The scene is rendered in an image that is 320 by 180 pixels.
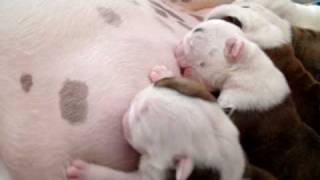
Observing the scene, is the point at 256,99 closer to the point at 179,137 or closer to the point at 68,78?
the point at 179,137

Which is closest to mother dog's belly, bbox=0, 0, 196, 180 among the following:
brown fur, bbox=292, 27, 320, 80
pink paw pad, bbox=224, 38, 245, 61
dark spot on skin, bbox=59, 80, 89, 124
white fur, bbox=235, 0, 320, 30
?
dark spot on skin, bbox=59, 80, 89, 124

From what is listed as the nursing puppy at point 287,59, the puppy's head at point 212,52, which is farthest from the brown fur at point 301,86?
the puppy's head at point 212,52

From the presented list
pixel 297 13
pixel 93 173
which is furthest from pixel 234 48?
pixel 297 13

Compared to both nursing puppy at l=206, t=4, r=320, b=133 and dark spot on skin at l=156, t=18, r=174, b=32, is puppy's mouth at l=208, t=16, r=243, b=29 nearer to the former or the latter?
nursing puppy at l=206, t=4, r=320, b=133

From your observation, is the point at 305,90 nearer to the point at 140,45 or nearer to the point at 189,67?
the point at 189,67

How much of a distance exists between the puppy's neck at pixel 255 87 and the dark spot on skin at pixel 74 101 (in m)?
0.27

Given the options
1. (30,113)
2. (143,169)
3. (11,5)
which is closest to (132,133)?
(143,169)

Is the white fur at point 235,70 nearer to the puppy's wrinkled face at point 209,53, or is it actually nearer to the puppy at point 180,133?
the puppy's wrinkled face at point 209,53

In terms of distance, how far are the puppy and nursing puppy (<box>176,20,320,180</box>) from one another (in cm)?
13

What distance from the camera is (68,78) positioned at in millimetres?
1059

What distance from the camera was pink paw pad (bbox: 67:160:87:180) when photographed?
0.99 meters

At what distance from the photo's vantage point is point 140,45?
1.13m

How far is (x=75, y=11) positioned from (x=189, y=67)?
10.3 inches

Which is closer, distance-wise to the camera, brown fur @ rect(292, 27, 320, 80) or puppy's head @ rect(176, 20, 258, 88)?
puppy's head @ rect(176, 20, 258, 88)
